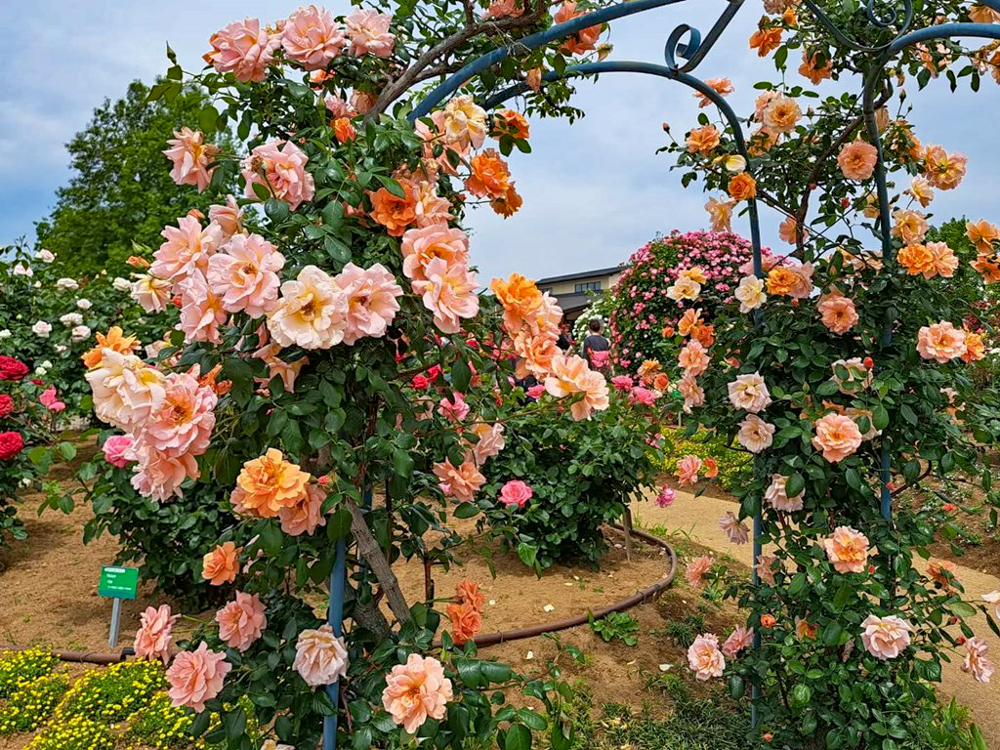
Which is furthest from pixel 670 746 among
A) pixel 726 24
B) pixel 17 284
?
pixel 17 284

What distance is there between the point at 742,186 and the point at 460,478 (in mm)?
1354

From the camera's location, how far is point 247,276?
1.02 m

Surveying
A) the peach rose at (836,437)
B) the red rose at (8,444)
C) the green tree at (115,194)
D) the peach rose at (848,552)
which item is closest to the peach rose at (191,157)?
the peach rose at (836,437)

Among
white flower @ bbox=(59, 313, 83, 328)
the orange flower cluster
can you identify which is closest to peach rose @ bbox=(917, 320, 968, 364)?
the orange flower cluster

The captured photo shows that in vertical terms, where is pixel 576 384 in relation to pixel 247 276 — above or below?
below

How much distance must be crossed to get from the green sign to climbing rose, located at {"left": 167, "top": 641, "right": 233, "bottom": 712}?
4.88 ft

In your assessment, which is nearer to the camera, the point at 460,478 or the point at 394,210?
Result: the point at 394,210

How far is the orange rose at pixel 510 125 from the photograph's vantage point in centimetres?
147

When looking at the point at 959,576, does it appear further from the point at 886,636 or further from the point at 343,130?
the point at 343,130

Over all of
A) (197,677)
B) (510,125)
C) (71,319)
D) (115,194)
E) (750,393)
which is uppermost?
(115,194)

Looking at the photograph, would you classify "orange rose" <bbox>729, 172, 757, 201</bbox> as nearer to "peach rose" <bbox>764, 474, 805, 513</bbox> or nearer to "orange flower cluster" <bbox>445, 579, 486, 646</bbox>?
"peach rose" <bbox>764, 474, 805, 513</bbox>

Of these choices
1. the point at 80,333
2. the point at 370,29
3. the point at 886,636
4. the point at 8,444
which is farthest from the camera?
the point at 80,333

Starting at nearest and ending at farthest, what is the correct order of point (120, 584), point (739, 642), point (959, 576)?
point (739, 642), point (120, 584), point (959, 576)

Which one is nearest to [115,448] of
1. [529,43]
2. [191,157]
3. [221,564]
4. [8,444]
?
[221,564]
